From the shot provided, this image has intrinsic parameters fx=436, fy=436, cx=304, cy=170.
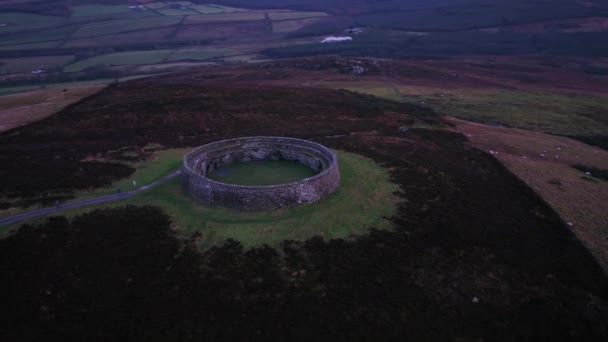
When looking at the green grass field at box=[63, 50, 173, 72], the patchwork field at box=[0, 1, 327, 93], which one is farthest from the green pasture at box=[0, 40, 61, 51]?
the green grass field at box=[63, 50, 173, 72]

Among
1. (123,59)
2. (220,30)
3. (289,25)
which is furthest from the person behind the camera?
(289,25)

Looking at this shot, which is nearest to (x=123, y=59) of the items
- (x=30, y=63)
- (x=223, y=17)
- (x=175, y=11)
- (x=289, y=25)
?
(x=30, y=63)

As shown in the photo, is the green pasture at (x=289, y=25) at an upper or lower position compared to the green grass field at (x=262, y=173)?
upper

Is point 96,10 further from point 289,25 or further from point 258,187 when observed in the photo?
point 258,187

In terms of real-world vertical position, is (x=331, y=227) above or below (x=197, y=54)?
below

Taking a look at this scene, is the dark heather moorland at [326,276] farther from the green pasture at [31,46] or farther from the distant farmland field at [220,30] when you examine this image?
the distant farmland field at [220,30]

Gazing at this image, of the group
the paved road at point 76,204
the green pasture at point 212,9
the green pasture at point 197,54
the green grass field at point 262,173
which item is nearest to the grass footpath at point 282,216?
the paved road at point 76,204

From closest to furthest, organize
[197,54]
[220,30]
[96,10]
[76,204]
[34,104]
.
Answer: [76,204] → [34,104] → [197,54] → [220,30] → [96,10]
